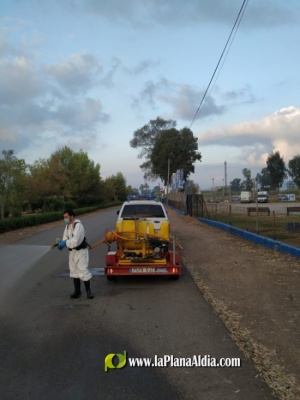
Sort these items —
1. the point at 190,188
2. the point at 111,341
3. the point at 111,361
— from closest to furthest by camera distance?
the point at 111,361, the point at 111,341, the point at 190,188

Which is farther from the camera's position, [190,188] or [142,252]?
[190,188]

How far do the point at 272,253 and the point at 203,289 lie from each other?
513 centimetres

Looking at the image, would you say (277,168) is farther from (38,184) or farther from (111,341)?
(111,341)

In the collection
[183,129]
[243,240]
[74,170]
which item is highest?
[183,129]

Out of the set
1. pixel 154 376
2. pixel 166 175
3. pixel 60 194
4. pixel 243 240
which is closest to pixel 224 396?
pixel 154 376

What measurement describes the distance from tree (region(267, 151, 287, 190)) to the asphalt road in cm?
9733

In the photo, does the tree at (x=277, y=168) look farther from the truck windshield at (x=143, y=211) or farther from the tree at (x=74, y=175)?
the truck windshield at (x=143, y=211)

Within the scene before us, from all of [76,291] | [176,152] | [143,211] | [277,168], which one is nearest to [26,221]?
[143,211]

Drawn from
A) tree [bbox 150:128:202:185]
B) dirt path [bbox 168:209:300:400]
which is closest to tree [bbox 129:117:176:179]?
tree [bbox 150:128:202:185]

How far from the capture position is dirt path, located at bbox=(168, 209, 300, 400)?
4539 millimetres

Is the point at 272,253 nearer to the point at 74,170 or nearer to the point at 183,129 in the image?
the point at 74,170

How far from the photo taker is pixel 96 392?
3928mm

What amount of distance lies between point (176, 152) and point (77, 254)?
67014 millimetres

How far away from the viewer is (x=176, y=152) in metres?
73.8
